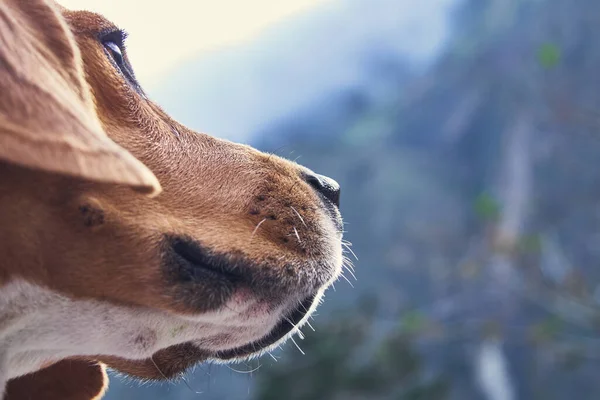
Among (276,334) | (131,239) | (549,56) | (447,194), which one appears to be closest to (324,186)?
(276,334)

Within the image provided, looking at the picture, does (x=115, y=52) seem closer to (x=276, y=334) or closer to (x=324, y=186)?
(x=324, y=186)

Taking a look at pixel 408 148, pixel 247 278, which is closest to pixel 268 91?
pixel 247 278

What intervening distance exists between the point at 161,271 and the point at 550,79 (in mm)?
9622

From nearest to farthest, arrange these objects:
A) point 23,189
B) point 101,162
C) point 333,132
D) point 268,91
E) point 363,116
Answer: point 101,162 < point 23,189 < point 268,91 < point 333,132 < point 363,116

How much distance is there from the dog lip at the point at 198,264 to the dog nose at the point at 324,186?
29 cm

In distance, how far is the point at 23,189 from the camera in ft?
3.49

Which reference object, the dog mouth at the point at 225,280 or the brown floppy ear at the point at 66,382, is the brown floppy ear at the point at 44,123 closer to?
the dog mouth at the point at 225,280

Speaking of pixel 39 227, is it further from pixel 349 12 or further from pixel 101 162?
pixel 349 12

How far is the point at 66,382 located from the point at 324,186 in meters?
0.66

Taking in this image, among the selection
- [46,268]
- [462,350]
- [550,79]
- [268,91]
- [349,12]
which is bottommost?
[46,268]

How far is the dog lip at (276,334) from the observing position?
53.5 inches

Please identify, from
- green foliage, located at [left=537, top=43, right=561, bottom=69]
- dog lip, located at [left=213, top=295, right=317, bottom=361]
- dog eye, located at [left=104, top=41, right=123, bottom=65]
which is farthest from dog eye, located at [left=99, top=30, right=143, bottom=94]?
green foliage, located at [left=537, top=43, right=561, bottom=69]

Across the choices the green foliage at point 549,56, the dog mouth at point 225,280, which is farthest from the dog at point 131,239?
the green foliage at point 549,56

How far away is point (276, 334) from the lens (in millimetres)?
1377
